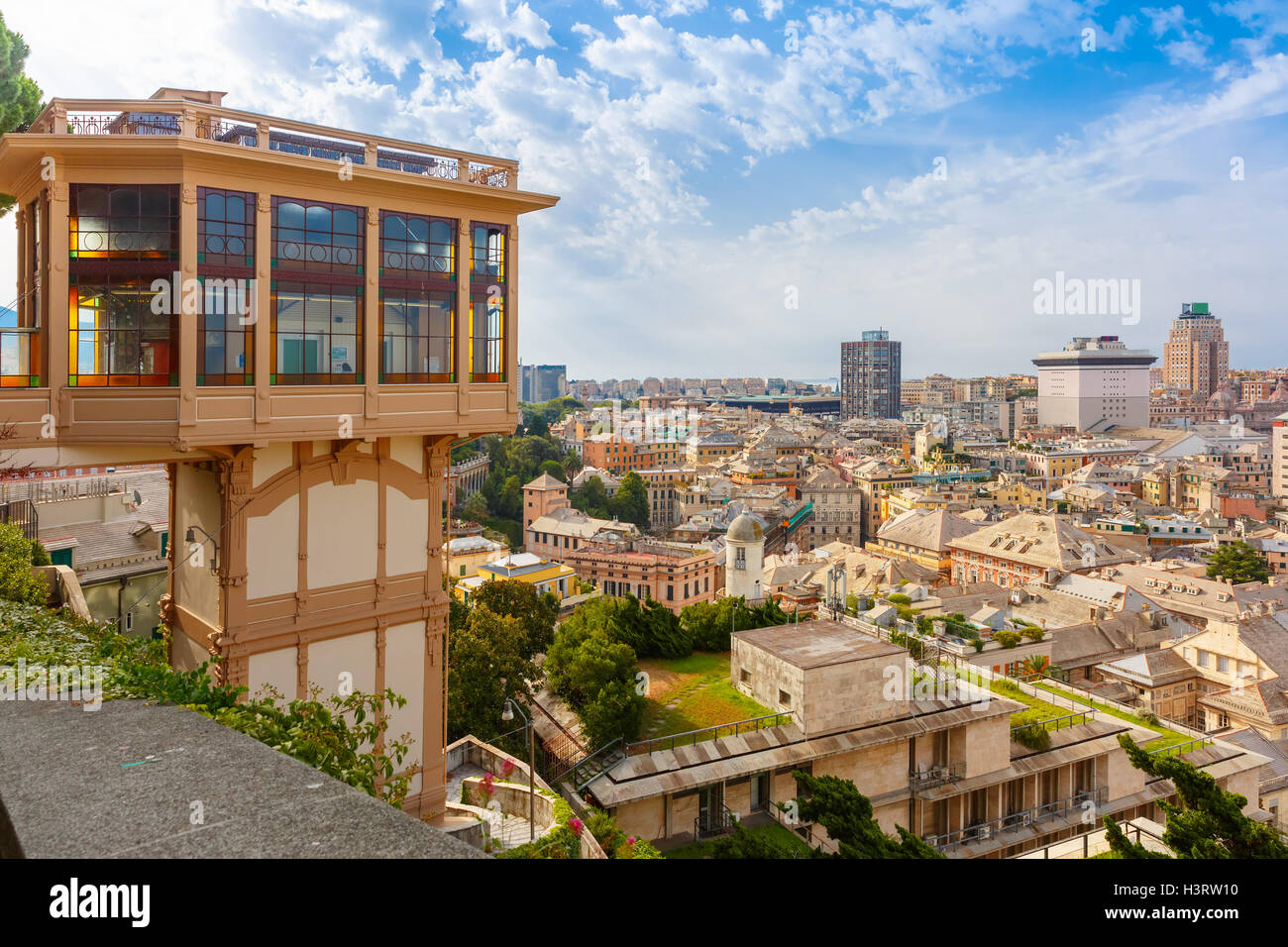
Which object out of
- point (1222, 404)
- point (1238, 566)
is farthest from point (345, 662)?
point (1222, 404)

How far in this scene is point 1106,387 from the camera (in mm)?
150875

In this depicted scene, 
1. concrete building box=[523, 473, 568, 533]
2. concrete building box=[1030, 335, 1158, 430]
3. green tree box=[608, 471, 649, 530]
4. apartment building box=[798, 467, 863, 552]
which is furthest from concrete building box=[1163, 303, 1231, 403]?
concrete building box=[523, 473, 568, 533]

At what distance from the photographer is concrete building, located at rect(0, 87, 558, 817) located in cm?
827

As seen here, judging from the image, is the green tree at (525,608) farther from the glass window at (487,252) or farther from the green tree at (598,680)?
the glass window at (487,252)

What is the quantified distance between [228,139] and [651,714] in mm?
13088

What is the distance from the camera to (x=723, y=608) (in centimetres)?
2273

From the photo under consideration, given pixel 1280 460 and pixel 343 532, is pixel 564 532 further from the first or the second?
pixel 1280 460

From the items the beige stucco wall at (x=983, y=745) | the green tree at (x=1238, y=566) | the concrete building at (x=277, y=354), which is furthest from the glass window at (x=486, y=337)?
the green tree at (x=1238, y=566)

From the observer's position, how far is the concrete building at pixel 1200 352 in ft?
595

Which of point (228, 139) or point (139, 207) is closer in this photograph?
point (139, 207)

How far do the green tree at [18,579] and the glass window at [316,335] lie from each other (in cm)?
423

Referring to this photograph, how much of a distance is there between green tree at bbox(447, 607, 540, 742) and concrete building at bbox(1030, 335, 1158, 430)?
150135 millimetres
